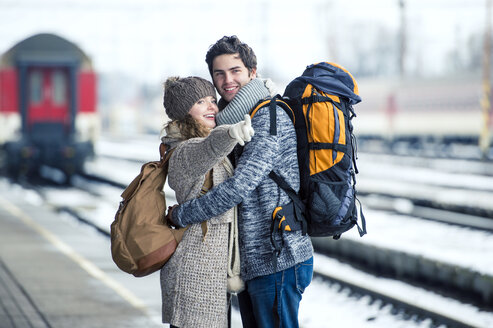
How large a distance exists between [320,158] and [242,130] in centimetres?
35

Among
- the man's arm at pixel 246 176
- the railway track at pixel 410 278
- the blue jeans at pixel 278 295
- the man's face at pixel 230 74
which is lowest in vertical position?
the railway track at pixel 410 278

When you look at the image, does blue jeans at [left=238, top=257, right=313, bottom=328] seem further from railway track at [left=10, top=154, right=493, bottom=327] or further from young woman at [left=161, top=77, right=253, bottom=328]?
railway track at [left=10, top=154, right=493, bottom=327]

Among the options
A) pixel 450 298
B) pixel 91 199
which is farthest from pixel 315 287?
pixel 91 199

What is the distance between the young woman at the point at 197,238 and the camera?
267 centimetres

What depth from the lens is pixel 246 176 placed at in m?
2.58

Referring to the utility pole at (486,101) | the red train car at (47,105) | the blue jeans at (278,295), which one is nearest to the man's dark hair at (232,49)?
the blue jeans at (278,295)

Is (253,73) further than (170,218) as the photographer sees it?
Yes

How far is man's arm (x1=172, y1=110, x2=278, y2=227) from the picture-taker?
8.45ft

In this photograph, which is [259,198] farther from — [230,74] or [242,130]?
[230,74]

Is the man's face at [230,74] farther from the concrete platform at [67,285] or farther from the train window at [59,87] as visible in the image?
the train window at [59,87]

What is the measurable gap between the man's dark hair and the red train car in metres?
14.9

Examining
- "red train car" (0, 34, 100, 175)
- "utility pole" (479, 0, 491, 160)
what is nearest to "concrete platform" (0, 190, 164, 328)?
"red train car" (0, 34, 100, 175)

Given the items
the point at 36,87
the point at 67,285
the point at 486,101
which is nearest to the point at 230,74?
the point at 67,285

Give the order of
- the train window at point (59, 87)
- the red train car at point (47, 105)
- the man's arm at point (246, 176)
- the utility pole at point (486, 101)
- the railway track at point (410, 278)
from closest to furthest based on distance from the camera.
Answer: the man's arm at point (246, 176) < the railway track at point (410, 278) < the red train car at point (47, 105) < the train window at point (59, 87) < the utility pole at point (486, 101)
